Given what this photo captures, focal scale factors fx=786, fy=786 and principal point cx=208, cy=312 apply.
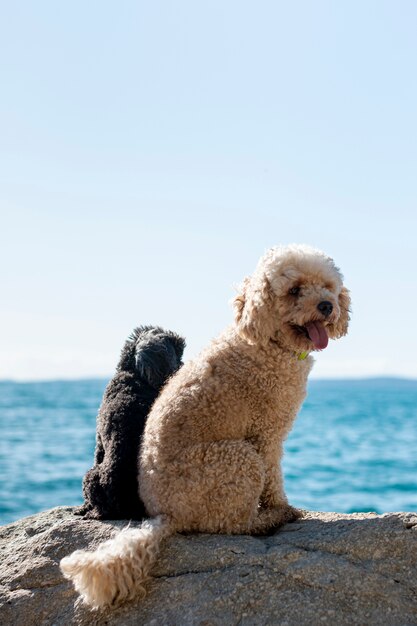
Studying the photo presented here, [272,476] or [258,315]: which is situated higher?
[258,315]

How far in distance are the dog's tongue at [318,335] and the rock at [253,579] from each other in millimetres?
1101

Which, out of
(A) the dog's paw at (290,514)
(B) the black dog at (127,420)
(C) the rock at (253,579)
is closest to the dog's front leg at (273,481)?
(A) the dog's paw at (290,514)

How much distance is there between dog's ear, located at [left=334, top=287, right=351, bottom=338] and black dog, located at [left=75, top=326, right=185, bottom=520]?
1215mm

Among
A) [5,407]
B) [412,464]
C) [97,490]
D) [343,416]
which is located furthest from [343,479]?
[5,407]

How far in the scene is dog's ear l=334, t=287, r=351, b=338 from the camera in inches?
198

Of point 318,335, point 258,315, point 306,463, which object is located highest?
point 258,315

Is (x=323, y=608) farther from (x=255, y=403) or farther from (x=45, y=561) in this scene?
(x=45, y=561)

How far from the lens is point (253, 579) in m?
4.27

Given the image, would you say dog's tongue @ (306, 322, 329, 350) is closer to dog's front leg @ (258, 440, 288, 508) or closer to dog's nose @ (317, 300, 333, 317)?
dog's nose @ (317, 300, 333, 317)

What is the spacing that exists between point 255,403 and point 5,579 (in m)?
1.86

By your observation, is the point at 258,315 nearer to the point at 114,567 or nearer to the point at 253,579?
the point at 253,579

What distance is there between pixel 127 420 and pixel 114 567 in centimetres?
113

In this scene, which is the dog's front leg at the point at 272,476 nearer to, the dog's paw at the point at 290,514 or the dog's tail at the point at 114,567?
the dog's paw at the point at 290,514

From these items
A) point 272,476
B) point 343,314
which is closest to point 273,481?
point 272,476
